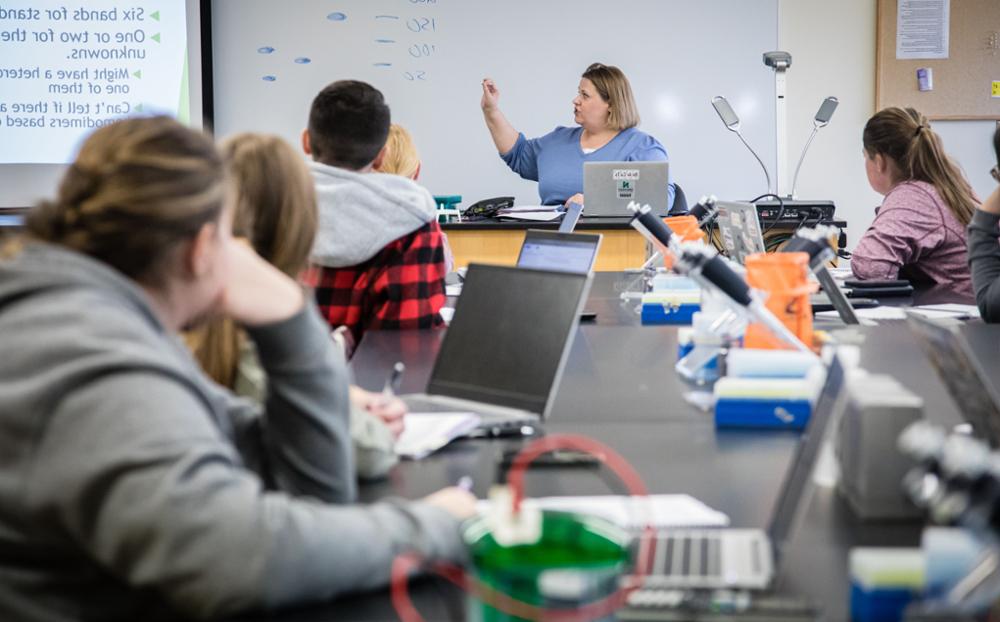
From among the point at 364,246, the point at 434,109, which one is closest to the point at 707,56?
the point at 434,109

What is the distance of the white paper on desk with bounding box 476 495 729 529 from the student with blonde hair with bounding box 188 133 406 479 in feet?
0.93

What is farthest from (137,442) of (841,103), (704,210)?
(841,103)

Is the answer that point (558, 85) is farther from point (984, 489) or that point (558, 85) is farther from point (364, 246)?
point (984, 489)

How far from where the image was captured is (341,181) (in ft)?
8.23

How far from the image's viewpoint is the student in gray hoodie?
83 cm

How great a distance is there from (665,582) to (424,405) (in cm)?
84

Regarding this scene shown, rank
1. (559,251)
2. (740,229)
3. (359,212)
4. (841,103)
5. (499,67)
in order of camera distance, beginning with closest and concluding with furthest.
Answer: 1. (559,251)
2. (359,212)
3. (740,229)
4. (499,67)
5. (841,103)

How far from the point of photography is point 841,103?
597cm

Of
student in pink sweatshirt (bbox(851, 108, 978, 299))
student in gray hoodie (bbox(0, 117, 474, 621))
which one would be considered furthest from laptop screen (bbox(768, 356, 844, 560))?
student in pink sweatshirt (bbox(851, 108, 978, 299))

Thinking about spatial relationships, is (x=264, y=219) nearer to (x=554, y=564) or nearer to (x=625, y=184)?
(x=554, y=564)

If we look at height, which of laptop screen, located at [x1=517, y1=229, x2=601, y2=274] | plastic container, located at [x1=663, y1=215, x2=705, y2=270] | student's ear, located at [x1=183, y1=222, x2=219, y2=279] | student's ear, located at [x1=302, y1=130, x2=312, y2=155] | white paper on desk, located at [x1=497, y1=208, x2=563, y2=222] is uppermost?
student's ear, located at [x1=302, y1=130, x2=312, y2=155]

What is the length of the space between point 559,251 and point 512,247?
215 centimetres

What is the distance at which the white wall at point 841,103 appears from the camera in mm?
5922

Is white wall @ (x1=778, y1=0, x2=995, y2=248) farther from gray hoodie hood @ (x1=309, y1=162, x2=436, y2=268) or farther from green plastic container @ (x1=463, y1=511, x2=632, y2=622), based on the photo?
green plastic container @ (x1=463, y1=511, x2=632, y2=622)
